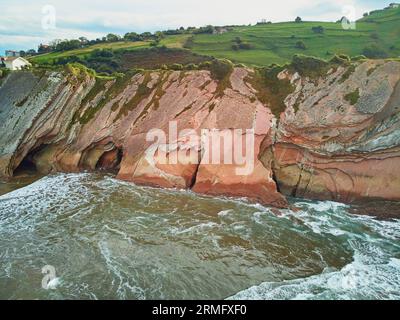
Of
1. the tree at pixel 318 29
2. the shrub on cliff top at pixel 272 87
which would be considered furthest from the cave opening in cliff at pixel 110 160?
the tree at pixel 318 29

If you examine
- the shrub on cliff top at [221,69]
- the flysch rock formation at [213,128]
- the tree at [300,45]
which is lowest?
the flysch rock formation at [213,128]

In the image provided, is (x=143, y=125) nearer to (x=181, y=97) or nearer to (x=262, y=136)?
(x=181, y=97)

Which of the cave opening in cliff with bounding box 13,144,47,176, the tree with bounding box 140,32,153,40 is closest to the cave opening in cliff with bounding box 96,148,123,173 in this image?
the cave opening in cliff with bounding box 13,144,47,176

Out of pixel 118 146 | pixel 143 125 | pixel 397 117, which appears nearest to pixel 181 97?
pixel 143 125

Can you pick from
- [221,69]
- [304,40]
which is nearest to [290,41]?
[304,40]

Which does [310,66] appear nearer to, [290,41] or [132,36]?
[290,41]

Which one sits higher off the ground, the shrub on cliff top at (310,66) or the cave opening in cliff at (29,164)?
the shrub on cliff top at (310,66)

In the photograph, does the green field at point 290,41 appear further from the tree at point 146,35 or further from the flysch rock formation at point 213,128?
the flysch rock formation at point 213,128
